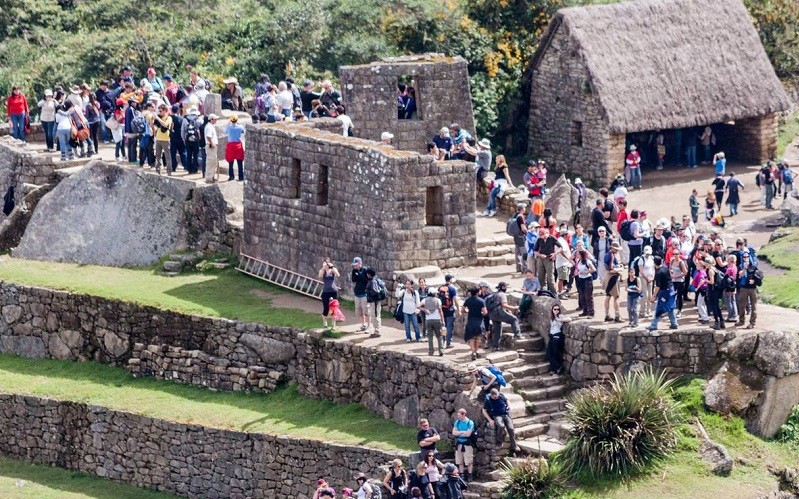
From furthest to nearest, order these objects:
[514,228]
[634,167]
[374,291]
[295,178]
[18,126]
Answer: [18,126]
[634,167]
[295,178]
[514,228]
[374,291]

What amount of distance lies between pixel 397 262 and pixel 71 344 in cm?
762

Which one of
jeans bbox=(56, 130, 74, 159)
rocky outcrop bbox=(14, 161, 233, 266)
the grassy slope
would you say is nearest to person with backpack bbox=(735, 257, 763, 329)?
the grassy slope

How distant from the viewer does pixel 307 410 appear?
137 ft

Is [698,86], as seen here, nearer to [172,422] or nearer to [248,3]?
[248,3]

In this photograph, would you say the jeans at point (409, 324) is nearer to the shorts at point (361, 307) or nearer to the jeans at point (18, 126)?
the shorts at point (361, 307)

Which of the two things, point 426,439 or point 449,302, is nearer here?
point 426,439

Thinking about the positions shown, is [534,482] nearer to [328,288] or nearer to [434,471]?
[434,471]

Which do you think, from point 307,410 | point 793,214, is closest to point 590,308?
point 307,410

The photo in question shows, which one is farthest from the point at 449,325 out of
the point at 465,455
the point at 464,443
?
the point at 465,455

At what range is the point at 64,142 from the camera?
1994 inches

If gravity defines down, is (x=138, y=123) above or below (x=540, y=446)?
above

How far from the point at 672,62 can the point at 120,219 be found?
47.8 ft

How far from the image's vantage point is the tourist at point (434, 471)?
124ft

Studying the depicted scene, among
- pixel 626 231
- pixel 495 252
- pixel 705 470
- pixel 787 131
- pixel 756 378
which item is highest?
pixel 787 131
